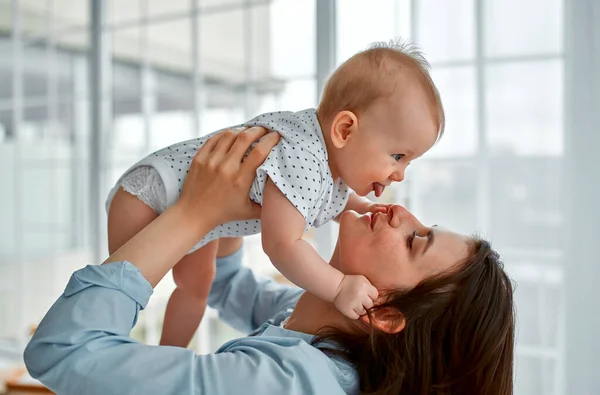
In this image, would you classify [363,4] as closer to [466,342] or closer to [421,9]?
[421,9]

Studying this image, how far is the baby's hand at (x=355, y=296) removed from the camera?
3.57 feet

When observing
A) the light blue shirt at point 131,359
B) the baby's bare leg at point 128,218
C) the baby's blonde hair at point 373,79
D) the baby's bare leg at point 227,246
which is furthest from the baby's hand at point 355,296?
the baby's bare leg at point 227,246

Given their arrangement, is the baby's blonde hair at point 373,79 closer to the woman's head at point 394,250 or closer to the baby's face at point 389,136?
the baby's face at point 389,136

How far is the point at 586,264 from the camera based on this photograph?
1729 millimetres

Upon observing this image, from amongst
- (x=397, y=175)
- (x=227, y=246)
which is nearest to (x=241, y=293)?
(x=227, y=246)

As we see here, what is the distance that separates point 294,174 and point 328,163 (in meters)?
0.13

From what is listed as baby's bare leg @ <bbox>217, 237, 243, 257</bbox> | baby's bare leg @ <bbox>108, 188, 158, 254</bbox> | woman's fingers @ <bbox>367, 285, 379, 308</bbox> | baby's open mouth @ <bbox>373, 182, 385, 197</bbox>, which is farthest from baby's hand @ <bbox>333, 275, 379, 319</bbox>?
baby's bare leg @ <bbox>217, 237, 243, 257</bbox>

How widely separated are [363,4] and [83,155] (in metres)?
1.88

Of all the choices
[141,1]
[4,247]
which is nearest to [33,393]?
[4,247]

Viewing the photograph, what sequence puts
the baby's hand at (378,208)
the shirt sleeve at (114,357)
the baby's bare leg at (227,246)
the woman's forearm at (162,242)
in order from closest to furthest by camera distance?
the shirt sleeve at (114,357), the woman's forearm at (162,242), the baby's hand at (378,208), the baby's bare leg at (227,246)

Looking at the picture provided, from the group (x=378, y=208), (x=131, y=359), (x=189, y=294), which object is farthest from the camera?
(x=189, y=294)

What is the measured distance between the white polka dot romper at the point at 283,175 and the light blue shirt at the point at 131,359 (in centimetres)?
22

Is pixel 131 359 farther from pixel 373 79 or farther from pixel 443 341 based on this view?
pixel 373 79

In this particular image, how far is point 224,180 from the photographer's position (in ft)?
3.77
